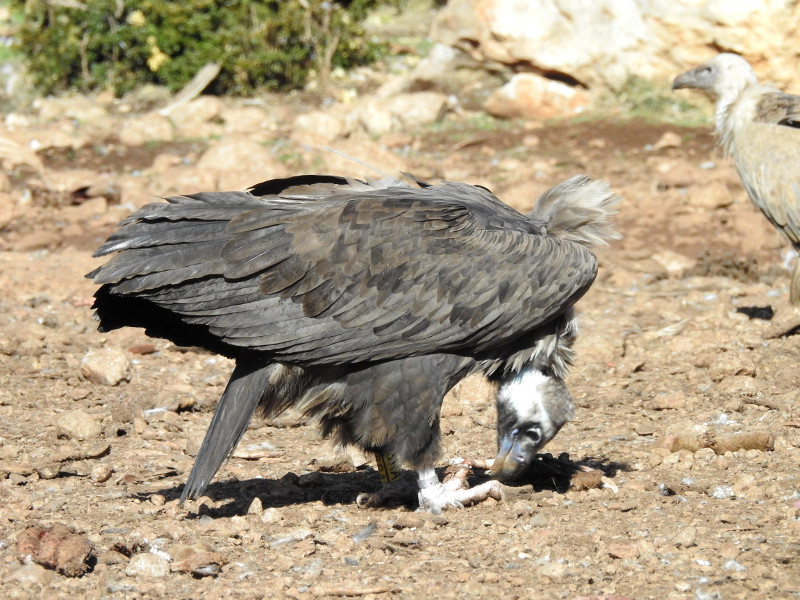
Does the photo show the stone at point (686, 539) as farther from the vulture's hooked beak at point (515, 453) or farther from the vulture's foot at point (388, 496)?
the vulture's foot at point (388, 496)

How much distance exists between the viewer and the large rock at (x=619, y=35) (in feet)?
42.4

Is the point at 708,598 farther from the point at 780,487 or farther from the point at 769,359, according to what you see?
the point at 769,359

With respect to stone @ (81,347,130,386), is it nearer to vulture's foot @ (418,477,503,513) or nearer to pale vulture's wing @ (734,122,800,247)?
vulture's foot @ (418,477,503,513)

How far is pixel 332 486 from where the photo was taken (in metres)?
5.47

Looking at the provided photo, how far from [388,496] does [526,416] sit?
0.78m

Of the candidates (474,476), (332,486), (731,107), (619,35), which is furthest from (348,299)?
(619,35)

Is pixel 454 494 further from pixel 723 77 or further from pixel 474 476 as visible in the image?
pixel 723 77

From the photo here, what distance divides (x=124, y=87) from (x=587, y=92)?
676cm

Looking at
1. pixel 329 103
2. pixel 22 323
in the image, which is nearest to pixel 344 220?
pixel 22 323

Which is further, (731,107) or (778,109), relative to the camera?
(731,107)

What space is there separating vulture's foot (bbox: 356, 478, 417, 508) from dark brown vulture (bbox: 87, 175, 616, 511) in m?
0.21

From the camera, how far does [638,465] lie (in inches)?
215

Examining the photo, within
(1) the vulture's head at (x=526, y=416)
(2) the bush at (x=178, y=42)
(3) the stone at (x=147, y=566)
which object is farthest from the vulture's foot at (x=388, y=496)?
(2) the bush at (x=178, y=42)

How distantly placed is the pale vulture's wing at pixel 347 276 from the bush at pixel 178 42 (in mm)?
10949
